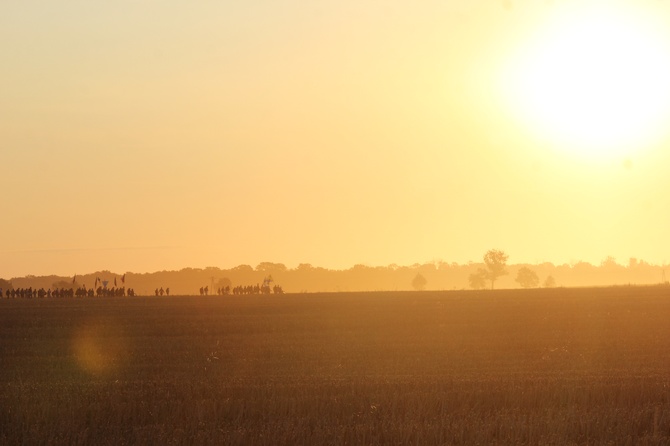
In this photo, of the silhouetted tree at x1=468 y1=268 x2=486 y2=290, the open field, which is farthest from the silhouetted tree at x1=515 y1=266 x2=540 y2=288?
the open field

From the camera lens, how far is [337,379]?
73.7 ft

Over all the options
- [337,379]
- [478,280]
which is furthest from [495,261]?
[337,379]

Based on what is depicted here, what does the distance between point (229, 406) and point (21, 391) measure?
17.9 feet

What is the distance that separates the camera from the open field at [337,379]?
15.2 meters

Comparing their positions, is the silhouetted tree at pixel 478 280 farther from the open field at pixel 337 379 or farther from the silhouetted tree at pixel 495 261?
the open field at pixel 337 379

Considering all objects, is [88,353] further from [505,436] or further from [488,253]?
[488,253]

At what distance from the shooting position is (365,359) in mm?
29406

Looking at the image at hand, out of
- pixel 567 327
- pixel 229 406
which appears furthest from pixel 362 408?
pixel 567 327

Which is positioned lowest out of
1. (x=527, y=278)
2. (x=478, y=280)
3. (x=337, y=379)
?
(x=337, y=379)

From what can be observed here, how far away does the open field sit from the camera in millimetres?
15211

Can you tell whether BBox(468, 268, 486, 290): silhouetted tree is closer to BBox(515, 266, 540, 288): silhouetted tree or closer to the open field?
BBox(515, 266, 540, 288): silhouetted tree

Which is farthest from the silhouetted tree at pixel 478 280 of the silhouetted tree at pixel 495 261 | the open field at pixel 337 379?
the open field at pixel 337 379

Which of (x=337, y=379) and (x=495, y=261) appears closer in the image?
(x=337, y=379)

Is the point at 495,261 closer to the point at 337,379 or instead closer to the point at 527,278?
the point at 527,278
